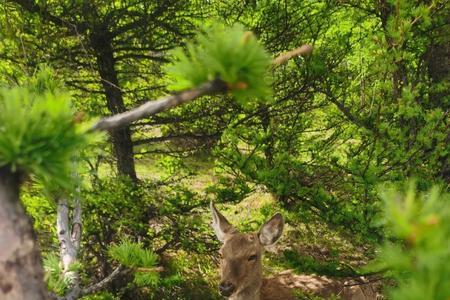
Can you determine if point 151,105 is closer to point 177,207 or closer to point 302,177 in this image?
point 302,177

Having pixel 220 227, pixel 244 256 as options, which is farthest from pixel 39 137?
pixel 220 227

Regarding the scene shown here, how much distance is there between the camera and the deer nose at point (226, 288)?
433cm

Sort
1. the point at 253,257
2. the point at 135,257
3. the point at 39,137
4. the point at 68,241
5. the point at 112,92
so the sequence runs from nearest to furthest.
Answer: the point at 39,137 < the point at 135,257 < the point at 68,241 < the point at 253,257 < the point at 112,92

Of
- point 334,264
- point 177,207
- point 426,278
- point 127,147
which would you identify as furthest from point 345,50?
point 426,278

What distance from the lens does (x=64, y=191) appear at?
2766mm

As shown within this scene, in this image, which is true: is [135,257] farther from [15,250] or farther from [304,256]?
[304,256]

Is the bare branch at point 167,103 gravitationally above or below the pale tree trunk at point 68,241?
below

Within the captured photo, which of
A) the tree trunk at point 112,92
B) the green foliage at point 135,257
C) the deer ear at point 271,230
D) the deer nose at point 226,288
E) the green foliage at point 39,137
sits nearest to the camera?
the green foliage at point 39,137

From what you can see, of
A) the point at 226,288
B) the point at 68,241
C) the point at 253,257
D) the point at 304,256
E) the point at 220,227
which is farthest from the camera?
the point at 304,256

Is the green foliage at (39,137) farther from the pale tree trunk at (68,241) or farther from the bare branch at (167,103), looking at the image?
the pale tree trunk at (68,241)

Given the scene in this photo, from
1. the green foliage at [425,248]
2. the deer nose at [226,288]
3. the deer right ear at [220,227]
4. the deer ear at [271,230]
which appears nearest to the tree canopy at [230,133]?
the green foliage at [425,248]

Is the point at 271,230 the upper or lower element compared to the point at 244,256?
upper

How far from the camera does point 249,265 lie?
4715mm

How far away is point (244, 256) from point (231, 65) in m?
3.54
